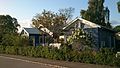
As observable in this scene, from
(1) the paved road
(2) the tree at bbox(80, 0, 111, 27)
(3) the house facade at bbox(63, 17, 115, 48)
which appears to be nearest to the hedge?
(1) the paved road

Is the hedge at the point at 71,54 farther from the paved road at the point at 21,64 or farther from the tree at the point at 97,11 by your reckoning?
the tree at the point at 97,11

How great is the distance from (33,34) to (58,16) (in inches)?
388

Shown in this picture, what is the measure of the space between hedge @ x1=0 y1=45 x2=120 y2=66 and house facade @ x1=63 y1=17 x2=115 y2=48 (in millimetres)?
10560

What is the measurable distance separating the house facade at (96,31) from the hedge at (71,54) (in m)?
10.6

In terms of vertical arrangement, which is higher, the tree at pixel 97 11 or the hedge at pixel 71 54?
the tree at pixel 97 11

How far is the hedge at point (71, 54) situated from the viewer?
20427mm

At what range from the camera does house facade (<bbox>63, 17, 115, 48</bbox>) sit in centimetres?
3797

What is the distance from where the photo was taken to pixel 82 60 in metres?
23.1

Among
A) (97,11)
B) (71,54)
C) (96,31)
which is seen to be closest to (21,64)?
(71,54)

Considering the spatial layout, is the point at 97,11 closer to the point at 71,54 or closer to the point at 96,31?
the point at 96,31

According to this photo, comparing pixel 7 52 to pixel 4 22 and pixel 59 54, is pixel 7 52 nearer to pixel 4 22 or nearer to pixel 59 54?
pixel 59 54

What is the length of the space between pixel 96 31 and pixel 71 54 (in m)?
14.5

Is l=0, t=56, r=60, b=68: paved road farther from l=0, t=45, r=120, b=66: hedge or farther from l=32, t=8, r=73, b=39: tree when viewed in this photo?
l=32, t=8, r=73, b=39: tree

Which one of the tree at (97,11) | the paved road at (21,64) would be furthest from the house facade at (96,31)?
the tree at (97,11)
